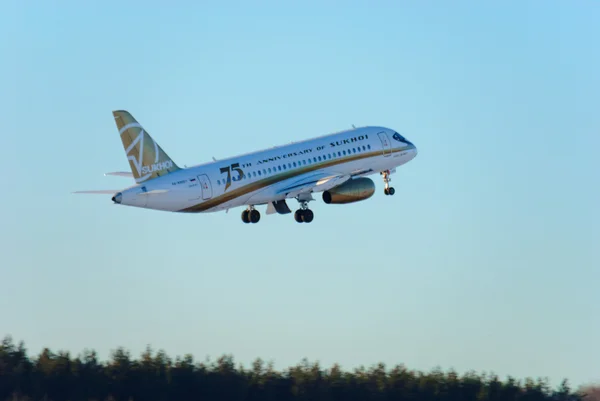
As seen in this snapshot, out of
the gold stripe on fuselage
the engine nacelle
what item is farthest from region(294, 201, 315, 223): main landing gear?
the gold stripe on fuselage

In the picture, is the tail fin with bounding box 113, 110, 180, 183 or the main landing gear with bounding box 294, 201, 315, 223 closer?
the tail fin with bounding box 113, 110, 180, 183

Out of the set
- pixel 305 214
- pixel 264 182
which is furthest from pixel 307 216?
pixel 264 182

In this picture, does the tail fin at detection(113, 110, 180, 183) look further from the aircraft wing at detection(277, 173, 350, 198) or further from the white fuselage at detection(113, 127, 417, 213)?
the aircraft wing at detection(277, 173, 350, 198)

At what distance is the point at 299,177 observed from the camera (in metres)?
104

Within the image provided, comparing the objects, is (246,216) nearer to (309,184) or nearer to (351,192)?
(309,184)

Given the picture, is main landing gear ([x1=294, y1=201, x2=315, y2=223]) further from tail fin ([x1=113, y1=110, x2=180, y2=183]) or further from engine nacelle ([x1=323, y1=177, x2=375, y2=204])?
tail fin ([x1=113, y1=110, x2=180, y2=183])

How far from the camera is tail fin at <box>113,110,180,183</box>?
318ft

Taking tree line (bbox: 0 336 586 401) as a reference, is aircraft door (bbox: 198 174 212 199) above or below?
above

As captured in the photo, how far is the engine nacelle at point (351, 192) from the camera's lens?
10525cm

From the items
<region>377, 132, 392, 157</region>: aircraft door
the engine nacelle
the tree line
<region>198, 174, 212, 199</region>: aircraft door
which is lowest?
the tree line

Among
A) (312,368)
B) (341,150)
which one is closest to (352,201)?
(341,150)

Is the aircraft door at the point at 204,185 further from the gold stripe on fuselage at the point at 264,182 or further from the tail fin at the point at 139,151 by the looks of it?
the tail fin at the point at 139,151

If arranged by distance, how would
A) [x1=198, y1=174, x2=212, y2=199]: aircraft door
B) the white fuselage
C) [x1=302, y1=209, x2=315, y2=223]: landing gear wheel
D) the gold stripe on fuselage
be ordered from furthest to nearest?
[x1=302, y1=209, x2=315, y2=223]: landing gear wheel < the gold stripe on fuselage < [x1=198, y1=174, x2=212, y2=199]: aircraft door < the white fuselage

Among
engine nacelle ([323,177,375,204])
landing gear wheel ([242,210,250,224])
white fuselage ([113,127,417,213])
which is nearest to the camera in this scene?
white fuselage ([113,127,417,213])
